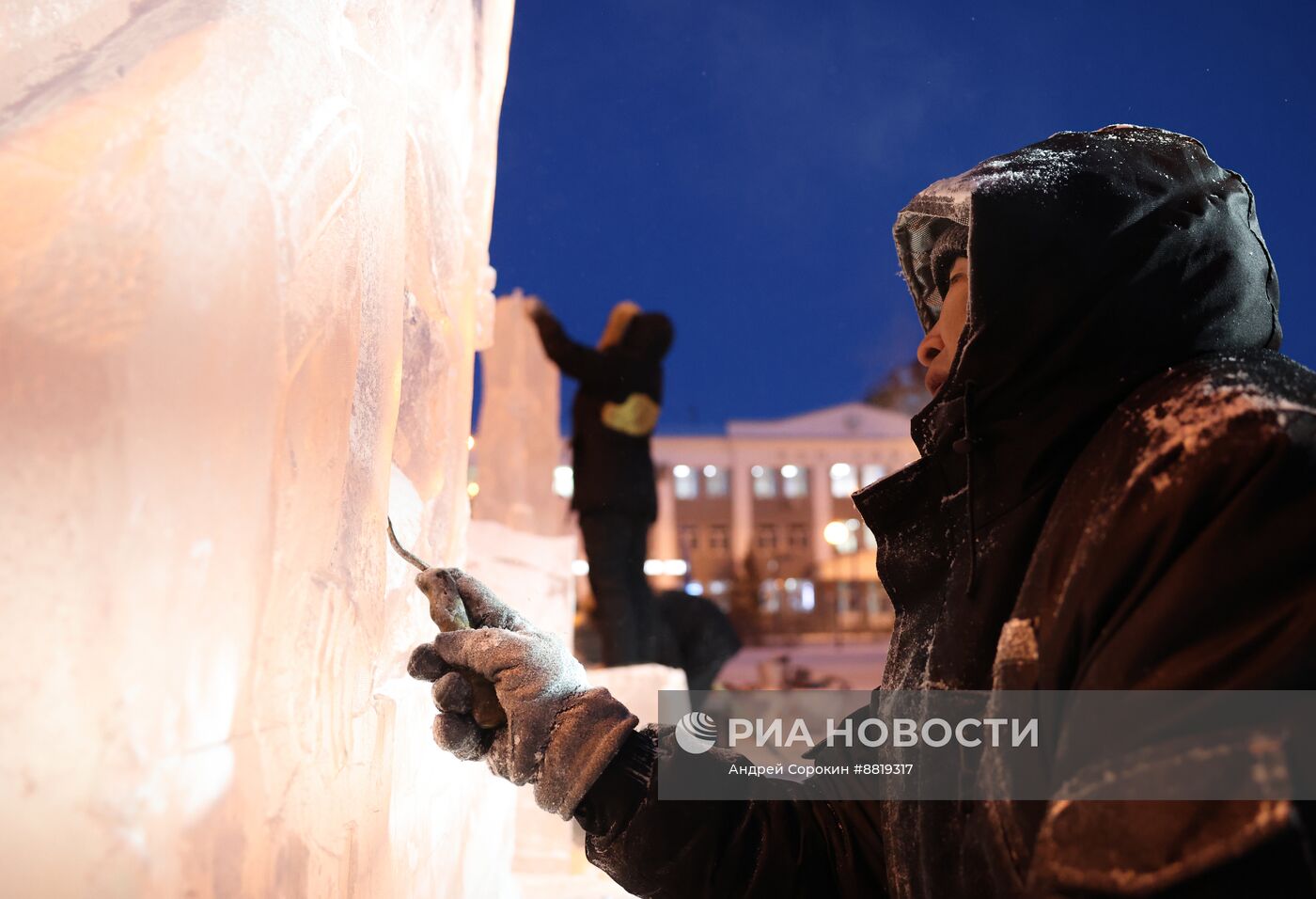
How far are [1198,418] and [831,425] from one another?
23.2 meters

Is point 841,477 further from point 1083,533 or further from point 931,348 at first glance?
point 1083,533

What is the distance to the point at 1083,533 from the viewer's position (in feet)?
3.15

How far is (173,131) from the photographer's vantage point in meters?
1.02

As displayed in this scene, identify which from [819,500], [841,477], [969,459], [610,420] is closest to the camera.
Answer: [969,459]

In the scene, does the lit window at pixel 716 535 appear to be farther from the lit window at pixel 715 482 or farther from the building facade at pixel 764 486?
the lit window at pixel 715 482

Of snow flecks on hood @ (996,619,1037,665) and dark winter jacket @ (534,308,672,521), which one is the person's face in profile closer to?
snow flecks on hood @ (996,619,1037,665)

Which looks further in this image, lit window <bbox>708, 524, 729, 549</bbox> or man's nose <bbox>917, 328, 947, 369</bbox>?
lit window <bbox>708, 524, 729, 549</bbox>

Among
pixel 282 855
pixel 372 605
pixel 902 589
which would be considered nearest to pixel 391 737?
pixel 372 605

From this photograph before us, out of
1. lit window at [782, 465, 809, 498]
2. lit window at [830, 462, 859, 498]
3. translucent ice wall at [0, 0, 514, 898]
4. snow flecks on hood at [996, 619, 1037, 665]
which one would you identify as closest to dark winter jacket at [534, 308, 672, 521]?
translucent ice wall at [0, 0, 514, 898]

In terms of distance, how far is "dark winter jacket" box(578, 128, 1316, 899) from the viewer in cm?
81

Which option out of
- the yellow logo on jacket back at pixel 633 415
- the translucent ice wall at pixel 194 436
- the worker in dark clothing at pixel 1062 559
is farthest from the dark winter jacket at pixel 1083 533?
the yellow logo on jacket back at pixel 633 415

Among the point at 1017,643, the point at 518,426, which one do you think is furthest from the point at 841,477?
the point at 1017,643

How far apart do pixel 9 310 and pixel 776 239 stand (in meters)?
10.3

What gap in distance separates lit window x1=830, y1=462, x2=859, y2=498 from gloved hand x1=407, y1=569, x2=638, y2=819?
22527mm
